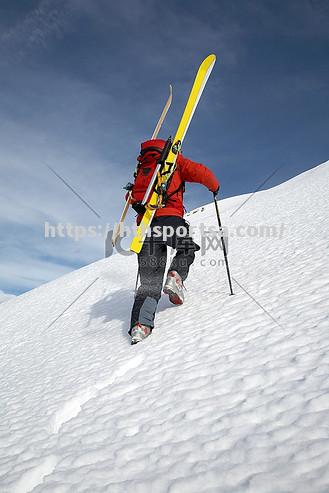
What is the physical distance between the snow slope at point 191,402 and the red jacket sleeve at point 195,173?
1.66 metres

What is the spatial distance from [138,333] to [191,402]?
160 centimetres

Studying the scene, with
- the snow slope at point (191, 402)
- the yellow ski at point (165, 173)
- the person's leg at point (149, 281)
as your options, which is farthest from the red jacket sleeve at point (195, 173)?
the snow slope at point (191, 402)

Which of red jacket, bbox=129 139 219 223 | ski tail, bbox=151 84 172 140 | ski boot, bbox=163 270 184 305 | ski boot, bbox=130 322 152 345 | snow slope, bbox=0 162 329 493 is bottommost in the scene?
snow slope, bbox=0 162 329 493

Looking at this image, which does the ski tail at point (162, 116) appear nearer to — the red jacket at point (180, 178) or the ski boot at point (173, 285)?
the red jacket at point (180, 178)

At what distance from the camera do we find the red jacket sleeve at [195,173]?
4.11m

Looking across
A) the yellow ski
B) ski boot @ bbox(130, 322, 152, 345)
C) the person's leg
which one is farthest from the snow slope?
the yellow ski

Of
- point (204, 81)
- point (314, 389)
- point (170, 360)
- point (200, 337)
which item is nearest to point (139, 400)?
point (170, 360)

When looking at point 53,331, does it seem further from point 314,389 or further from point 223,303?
point 314,389

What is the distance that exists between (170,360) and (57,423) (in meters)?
1.08

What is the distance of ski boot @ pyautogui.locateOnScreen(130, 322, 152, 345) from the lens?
3.56 meters

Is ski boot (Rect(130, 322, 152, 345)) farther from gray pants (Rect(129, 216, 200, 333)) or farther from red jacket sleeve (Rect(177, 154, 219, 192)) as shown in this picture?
red jacket sleeve (Rect(177, 154, 219, 192))

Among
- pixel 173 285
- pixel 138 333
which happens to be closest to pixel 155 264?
pixel 173 285

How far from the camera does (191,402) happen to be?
2.06 m

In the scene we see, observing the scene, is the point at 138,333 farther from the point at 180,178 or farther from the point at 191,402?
the point at 180,178
